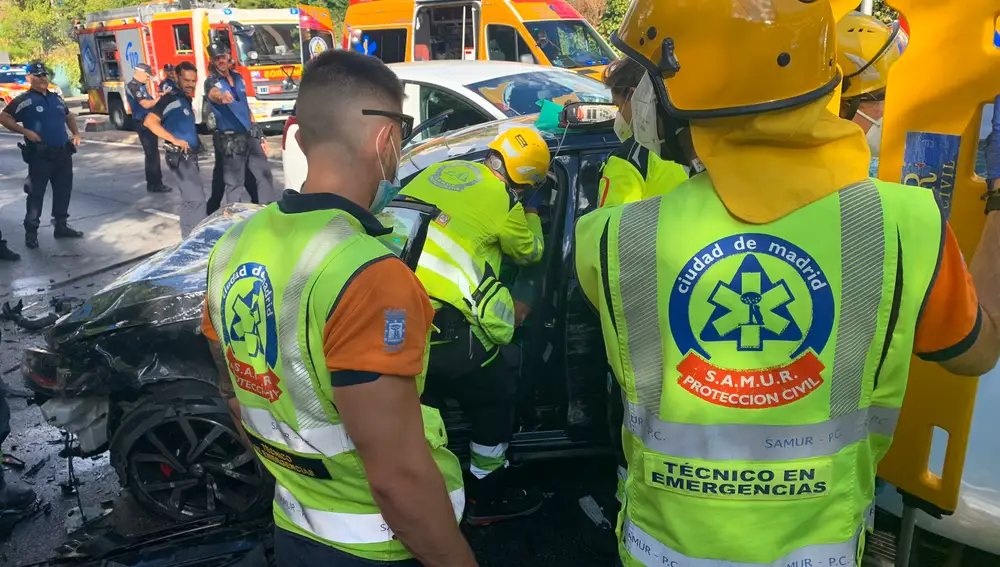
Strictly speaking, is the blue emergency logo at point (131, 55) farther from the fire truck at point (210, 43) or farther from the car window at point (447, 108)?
the car window at point (447, 108)

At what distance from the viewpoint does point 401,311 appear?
134cm

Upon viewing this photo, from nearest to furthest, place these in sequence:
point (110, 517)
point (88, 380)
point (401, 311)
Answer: point (401, 311) → point (88, 380) → point (110, 517)

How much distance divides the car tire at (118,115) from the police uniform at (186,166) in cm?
1234

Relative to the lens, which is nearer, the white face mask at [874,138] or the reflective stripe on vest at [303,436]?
the reflective stripe on vest at [303,436]

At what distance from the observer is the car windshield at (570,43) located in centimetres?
1095

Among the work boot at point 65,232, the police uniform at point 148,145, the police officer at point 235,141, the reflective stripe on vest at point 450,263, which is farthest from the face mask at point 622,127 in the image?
the police uniform at point 148,145

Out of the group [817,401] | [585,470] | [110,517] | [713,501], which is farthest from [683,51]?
[110,517]

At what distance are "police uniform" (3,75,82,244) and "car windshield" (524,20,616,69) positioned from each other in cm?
625

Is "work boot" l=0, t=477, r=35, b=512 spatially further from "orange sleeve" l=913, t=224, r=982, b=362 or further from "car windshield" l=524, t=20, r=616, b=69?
"car windshield" l=524, t=20, r=616, b=69

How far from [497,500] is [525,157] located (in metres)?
1.50

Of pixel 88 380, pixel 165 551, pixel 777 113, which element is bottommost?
pixel 165 551

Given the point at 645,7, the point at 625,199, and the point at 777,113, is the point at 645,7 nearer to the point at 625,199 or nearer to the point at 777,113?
the point at 777,113

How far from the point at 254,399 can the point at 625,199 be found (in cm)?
140

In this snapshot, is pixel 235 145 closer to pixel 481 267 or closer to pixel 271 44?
pixel 481 267
